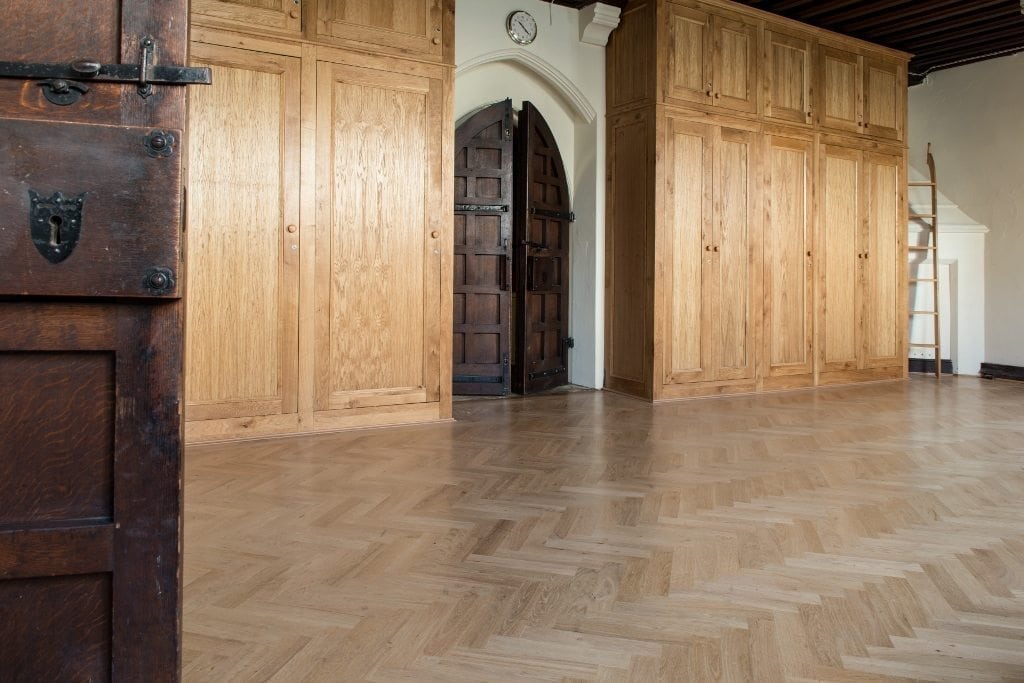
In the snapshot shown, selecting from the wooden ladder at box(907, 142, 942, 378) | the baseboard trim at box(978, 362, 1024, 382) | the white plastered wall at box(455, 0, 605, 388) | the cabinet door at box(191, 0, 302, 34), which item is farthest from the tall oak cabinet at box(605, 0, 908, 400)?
the cabinet door at box(191, 0, 302, 34)

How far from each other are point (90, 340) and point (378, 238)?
3987mm

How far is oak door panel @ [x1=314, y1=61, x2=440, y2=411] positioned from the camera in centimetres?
488

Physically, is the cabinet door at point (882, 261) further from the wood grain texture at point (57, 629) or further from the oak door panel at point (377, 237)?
the wood grain texture at point (57, 629)

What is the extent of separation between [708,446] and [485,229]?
285 centimetres

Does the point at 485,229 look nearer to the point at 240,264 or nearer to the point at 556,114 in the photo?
the point at 556,114

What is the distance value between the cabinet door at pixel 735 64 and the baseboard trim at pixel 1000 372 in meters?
3.85

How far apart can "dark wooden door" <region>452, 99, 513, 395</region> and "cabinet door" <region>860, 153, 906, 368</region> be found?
3488 mm

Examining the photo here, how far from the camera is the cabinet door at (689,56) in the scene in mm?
6461

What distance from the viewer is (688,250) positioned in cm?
662

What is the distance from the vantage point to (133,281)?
1092mm

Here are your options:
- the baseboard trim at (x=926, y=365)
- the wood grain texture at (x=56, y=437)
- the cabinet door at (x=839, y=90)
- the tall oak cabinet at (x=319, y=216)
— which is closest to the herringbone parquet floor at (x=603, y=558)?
the tall oak cabinet at (x=319, y=216)

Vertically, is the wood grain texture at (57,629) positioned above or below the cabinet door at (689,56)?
below

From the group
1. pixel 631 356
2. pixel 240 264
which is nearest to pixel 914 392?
pixel 631 356

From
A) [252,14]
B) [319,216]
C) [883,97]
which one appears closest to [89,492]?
[319,216]
